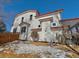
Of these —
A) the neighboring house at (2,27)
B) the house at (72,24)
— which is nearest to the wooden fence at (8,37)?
the neighboring house at (2,27)

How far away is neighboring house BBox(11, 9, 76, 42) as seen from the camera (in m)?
4.31

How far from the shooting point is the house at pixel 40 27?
4355 millimetres

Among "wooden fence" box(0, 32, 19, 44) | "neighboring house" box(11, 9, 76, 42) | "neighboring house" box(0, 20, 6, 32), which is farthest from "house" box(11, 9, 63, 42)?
"neighboring house" box(0, 20, 6, 32)

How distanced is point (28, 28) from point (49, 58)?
2.21 m

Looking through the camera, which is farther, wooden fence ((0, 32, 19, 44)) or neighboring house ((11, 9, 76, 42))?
neighboring house ((11, 9, 76, 42))

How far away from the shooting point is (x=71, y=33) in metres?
4.20

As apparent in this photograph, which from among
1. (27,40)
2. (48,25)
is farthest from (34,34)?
(48,25)

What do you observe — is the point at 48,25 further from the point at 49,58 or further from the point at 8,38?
the point at 49,58

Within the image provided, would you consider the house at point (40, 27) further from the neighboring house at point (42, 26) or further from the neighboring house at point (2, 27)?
the neighboring house at point (2, 27)

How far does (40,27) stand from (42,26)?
10 centimetres

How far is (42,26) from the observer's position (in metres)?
4.57

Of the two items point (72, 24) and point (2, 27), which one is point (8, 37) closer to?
point (2, 27)

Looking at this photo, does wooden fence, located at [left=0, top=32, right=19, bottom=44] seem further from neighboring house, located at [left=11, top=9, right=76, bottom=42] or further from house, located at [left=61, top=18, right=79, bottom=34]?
house, located at [left=61, top=18, right=79, bottom=34]

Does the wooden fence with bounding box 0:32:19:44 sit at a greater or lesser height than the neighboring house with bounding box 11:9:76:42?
lesser
